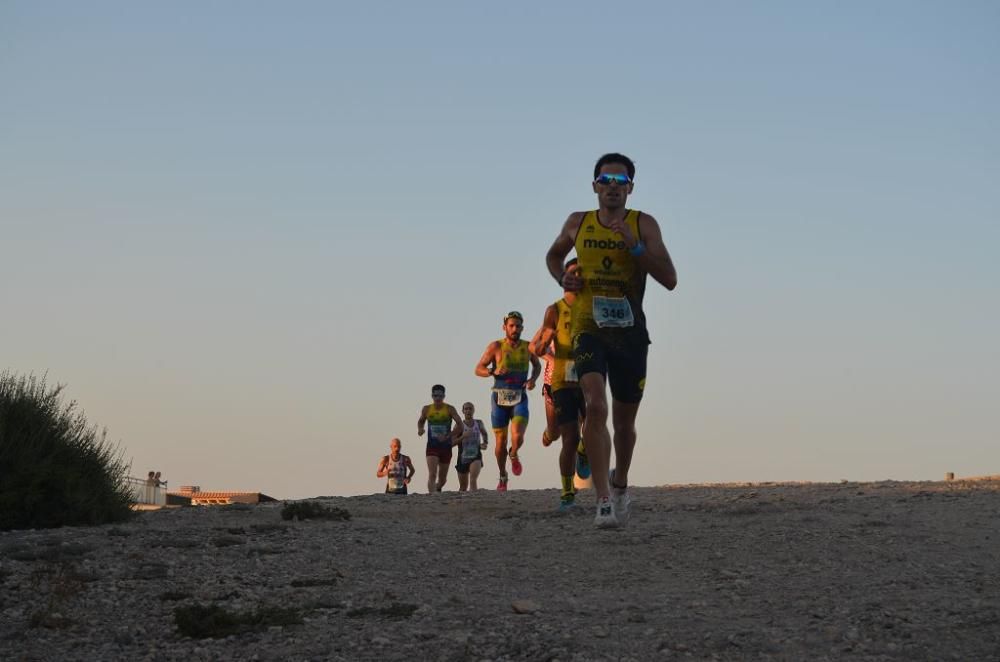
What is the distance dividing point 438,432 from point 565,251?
10.1m

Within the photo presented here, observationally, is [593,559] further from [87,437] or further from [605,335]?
[87,437]

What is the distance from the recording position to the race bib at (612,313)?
891 cm

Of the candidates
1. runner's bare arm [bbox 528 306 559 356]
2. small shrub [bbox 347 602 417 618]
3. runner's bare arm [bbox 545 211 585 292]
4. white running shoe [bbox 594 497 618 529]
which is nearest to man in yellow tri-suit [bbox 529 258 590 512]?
runner's bare arm [bbox 528 306 559 356]

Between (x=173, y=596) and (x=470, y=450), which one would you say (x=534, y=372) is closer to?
(x=470, y=450)

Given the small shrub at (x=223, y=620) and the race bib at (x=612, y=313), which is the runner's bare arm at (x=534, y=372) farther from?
the small shrub at (x=223, y=620)

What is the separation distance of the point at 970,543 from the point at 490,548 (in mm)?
3183

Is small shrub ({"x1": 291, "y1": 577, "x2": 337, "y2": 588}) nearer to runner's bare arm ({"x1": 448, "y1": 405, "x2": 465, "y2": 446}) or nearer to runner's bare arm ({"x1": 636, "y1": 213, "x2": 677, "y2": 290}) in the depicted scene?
runner's bare arm ({"x1": 636, "y1": 213, "x2": 677, "y2": 290})

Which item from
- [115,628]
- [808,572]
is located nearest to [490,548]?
[808,572]

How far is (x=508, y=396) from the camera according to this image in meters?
17.1

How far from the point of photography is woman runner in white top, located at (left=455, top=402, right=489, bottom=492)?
19234 millimetres

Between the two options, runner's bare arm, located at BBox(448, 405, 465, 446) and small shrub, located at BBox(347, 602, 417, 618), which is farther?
runner's bare arm, located at BBox(448, 405, 465, 446)

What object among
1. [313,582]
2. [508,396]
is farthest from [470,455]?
[313,582]

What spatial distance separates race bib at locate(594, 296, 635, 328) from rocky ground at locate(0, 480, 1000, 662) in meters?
1.50

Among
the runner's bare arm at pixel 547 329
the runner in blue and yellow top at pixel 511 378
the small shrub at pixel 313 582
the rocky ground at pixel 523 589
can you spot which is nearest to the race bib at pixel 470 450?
the runner in blue and yellow top at pixel 511 378
